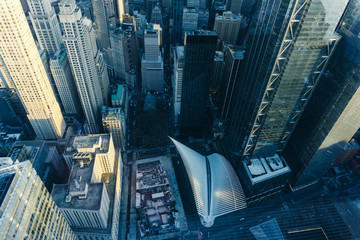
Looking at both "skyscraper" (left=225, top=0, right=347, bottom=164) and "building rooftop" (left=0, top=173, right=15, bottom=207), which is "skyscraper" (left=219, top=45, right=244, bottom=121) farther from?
"building rooftop" (left=0, top=173, right=15, bottom=207)

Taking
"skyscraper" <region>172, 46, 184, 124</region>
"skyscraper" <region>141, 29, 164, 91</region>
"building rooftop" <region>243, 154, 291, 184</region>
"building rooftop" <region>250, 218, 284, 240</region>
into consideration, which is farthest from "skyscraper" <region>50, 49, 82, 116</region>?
"building rooftop" <region>250, 218, 284, 240</region>

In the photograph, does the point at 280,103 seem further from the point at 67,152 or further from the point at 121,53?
the point at 121,53

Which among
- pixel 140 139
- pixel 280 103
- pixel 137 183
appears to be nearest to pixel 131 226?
pixel 137 183

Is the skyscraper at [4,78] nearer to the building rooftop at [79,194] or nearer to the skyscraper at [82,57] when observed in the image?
the skyscraper at [82,57]

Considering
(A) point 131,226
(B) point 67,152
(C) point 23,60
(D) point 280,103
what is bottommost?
(A) point 131,226

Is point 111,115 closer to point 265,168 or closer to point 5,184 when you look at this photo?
point 265,168

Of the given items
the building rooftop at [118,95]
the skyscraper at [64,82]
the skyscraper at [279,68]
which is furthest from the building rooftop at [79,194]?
the skyscraper at [279,68]

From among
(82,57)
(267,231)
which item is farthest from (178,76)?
(267,231)
